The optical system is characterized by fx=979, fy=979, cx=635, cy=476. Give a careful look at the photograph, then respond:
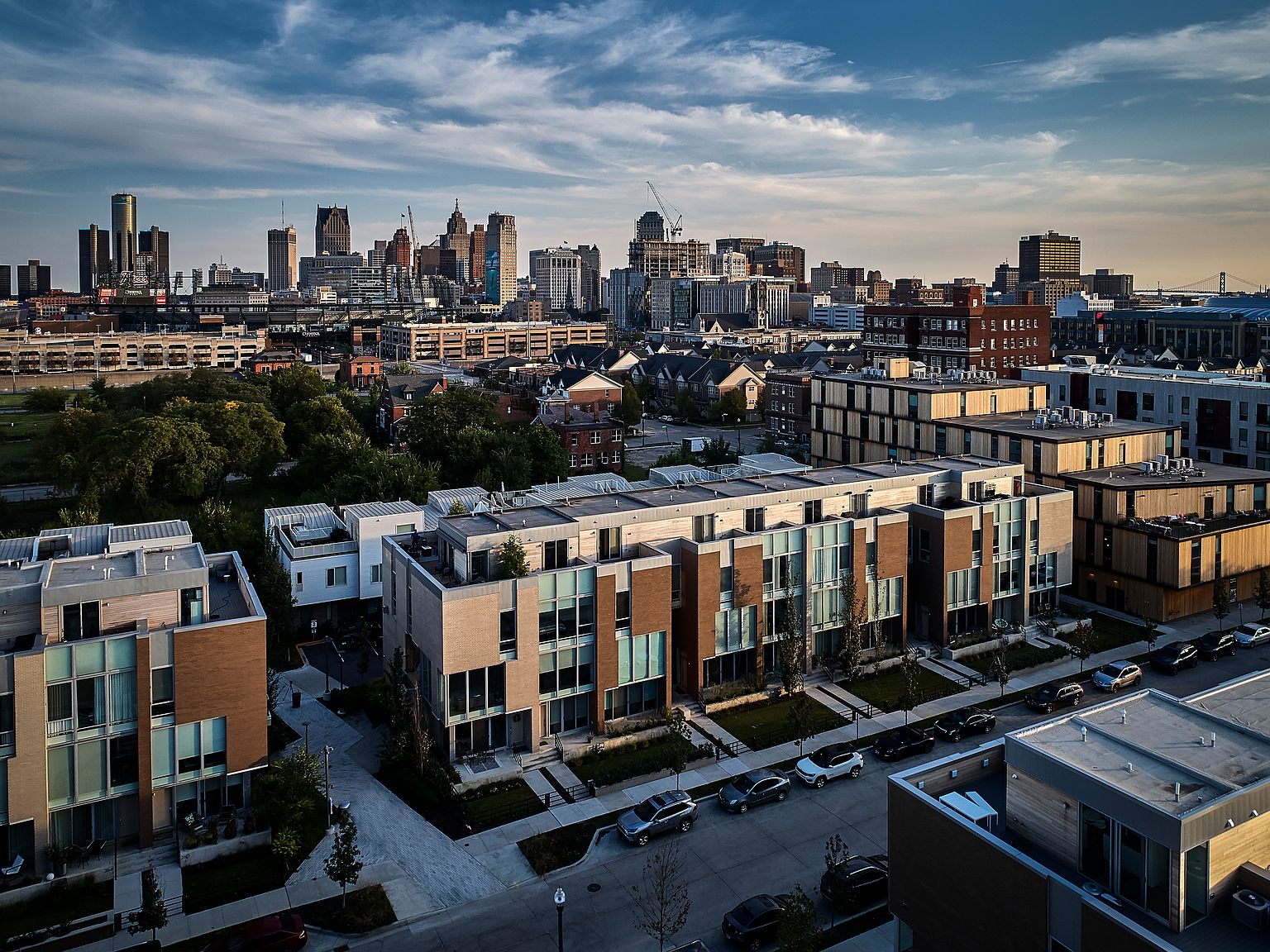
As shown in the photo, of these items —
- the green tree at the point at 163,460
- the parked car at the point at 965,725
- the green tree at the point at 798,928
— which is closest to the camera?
the green tree at the point at 798,928

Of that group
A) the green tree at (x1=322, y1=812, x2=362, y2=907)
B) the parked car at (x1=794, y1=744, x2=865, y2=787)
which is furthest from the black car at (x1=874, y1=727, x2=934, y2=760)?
the green tree at (x1=322, y1=812, x2=362, y2=907)

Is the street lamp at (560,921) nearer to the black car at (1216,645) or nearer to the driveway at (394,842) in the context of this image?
the driveway at (394,842)

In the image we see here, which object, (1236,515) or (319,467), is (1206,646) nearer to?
(1236,515)

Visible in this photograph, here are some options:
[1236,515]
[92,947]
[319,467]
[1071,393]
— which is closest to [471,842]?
[92,947]

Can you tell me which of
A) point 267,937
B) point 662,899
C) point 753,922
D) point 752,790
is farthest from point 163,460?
point 753,922

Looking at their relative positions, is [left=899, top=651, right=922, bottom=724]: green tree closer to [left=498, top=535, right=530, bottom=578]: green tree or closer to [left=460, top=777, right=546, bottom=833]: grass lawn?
[left=460, top=777, right=546, bottom=833]: grass lawn

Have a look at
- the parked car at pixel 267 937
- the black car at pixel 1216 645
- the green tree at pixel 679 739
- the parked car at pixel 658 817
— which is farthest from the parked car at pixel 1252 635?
the parked car at pixel 267 937

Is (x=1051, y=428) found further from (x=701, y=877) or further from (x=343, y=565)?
(x=701, y=877)
